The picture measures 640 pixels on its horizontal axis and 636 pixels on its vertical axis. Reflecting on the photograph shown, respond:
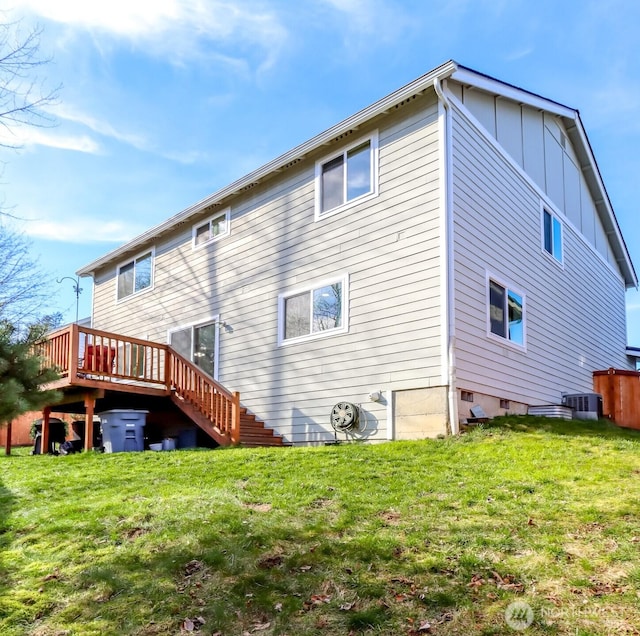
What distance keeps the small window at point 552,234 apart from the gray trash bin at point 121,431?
8749 mm

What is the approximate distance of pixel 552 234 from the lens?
1289cm

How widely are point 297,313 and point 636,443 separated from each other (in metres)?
5.69

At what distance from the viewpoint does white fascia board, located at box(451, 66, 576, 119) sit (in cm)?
966

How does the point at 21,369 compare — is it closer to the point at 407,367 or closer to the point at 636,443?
the point at 407,367

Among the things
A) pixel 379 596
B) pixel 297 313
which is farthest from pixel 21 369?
pixel 297 313

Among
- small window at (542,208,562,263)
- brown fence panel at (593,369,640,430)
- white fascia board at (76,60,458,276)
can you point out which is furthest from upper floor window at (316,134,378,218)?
brown fence panel at (593,369,640,430)

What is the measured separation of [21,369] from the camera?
191 inches

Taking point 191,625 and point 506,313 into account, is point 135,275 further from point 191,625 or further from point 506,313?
point 191,625

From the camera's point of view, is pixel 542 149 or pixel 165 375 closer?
pixel 165 375

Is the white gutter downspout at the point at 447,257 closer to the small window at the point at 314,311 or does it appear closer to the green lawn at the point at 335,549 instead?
the green lawn at the point at 335,549

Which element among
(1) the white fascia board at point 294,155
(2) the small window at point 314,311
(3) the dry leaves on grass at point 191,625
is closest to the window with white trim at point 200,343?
(2) the small window at point 314,311

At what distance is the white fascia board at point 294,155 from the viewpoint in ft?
29.6

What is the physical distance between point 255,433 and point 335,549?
20.8ft

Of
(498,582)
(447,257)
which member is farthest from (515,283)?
(498,582)
